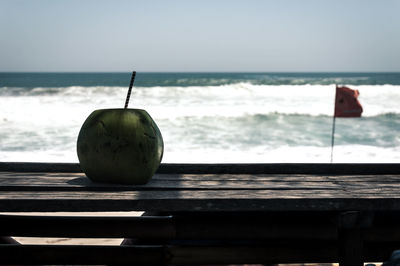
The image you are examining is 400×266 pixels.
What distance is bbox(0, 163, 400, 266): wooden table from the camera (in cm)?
151

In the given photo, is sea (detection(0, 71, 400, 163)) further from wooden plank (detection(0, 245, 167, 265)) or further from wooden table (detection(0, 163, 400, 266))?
wooden plank (detection(0, 245, 167, 265))

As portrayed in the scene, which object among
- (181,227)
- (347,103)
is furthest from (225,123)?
(181,227)

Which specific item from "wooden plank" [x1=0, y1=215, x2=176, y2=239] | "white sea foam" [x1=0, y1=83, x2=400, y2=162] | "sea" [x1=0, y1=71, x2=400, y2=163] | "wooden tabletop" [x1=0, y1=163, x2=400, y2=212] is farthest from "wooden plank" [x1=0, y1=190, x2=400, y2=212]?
"white sea foam" [x1=0, y1=83, x2=400, y2=162]

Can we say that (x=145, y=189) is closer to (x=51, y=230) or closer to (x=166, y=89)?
(x=51, y=230)

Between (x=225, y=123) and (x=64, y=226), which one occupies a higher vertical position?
(x=225, y=123)

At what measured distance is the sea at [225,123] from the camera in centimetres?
880

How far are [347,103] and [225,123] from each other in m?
6.34

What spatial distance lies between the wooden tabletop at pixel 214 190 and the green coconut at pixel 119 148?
0.18 feet

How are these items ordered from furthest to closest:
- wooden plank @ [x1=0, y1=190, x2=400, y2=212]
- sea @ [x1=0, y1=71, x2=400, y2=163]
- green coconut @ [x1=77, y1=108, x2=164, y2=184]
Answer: sea @ [x1=0, y1=71, x2=400, y2=163]
green coconut @ [x1=77, y1=108, x2=164, y2=184]
wooden plank @ [x1=0, y1=190, x2=400, y2=212]

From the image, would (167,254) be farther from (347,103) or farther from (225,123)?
(225,123)

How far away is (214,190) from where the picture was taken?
1549 millimetres

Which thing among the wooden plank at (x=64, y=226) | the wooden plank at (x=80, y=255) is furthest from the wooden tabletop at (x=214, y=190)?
the wooden plank at (x=80, y=255)

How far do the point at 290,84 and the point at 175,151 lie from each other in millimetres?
16812

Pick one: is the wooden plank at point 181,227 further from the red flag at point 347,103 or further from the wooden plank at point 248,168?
the red flag at point 347,103
